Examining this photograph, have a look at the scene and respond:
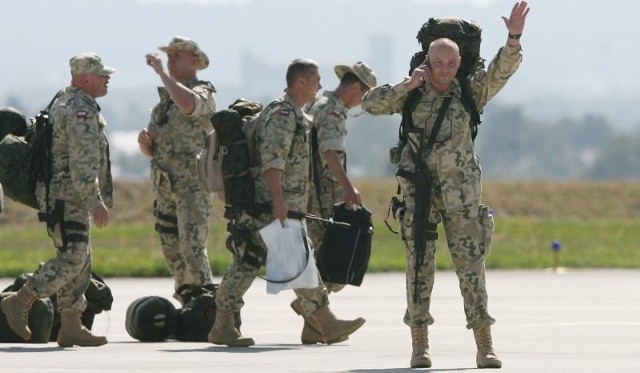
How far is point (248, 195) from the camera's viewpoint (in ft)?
44.5

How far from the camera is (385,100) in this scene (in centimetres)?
1175

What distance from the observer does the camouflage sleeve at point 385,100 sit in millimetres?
11688

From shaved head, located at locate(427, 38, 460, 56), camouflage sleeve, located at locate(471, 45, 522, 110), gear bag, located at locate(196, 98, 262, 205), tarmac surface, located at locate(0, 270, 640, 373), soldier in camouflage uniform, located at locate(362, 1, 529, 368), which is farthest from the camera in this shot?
gear bag, located at locate(196, 98, 262, 205)

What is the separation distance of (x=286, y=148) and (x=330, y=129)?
117 centimetres

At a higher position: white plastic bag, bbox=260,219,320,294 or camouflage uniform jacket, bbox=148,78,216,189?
camouflage uniform jacket, bbox=148,78,216,189

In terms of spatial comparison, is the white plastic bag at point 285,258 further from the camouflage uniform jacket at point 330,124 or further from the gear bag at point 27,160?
the gear bag at point 27,160

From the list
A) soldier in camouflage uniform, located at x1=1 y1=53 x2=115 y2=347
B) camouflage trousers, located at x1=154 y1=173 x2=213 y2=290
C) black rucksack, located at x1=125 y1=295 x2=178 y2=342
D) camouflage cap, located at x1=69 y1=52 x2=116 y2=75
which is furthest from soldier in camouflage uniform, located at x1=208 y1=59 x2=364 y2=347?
camouflage trousers, located at x1=154 y1=173 x2=213 y2=290

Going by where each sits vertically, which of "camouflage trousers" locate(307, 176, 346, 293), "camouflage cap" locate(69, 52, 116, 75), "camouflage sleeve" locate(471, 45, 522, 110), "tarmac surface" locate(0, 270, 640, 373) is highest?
"camouflage cap" locate(69, 52, 116, 75)

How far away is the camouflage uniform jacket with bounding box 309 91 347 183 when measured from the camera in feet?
47.2

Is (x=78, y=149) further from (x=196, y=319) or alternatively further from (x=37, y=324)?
(x=196, y=319)

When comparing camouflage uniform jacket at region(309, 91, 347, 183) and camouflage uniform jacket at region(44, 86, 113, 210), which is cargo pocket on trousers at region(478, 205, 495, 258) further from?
camouflage uniform jacket at region(44, 86, 113, 210)

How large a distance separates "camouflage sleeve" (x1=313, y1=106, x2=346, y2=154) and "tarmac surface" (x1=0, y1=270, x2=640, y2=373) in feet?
4.61

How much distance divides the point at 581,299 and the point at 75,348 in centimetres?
700

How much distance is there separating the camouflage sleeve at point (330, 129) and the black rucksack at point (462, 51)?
2460 millimetres
